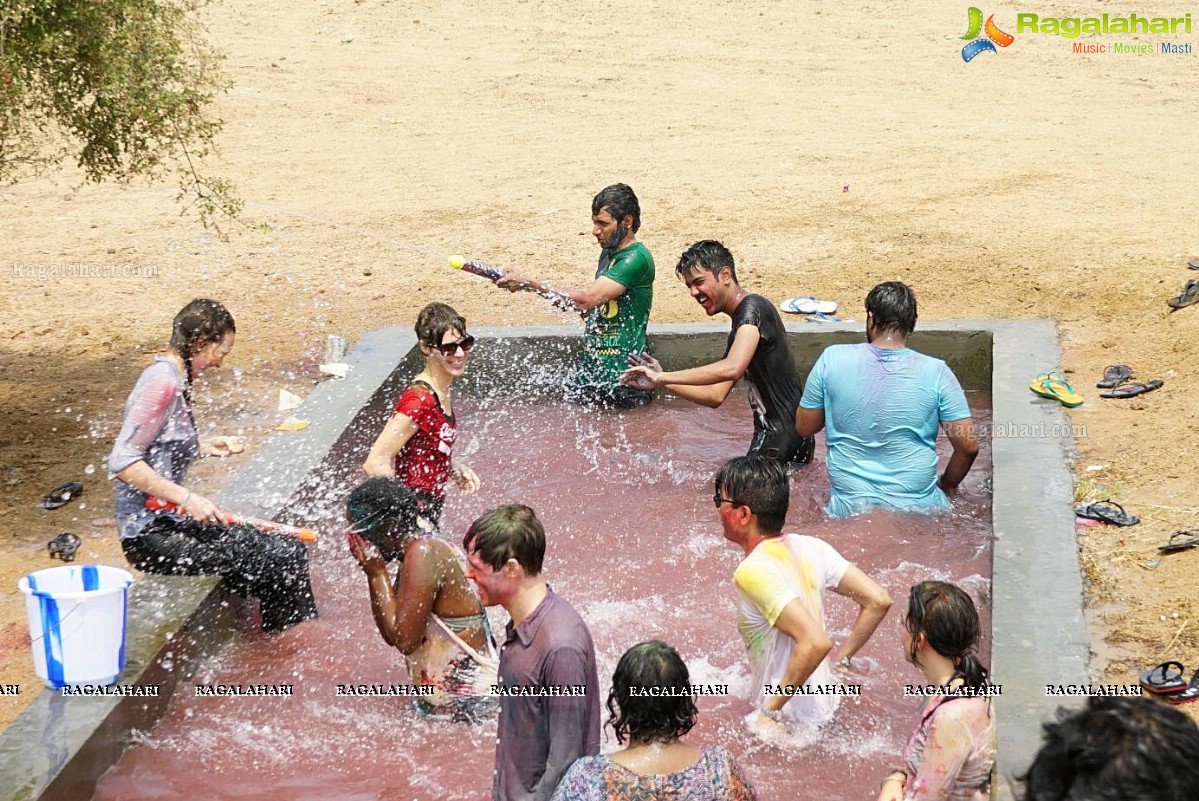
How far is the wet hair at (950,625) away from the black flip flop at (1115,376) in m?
4.55

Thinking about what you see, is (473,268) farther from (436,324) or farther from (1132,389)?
(1132,389)

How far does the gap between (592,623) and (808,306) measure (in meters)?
4.71

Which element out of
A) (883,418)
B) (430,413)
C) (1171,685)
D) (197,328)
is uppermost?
(197,328)

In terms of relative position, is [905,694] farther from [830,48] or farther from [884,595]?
[830,48]

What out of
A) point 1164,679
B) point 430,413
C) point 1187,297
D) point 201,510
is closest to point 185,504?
point 201,510

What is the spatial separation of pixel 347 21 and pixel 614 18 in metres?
4.48

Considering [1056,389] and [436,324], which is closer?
[436,324]

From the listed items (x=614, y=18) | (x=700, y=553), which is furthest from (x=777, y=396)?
(x=614, y=18)

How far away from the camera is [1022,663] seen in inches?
181

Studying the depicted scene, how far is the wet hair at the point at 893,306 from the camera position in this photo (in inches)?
243

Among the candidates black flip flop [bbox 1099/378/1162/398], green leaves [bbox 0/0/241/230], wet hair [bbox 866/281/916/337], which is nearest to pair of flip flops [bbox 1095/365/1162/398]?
black flip flop [bbox 1099/378/1162/398]

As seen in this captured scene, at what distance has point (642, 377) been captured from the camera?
7.37 meters

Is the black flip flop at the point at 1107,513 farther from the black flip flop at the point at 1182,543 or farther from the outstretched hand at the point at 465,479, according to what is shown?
the outstretched hand at the point at 465,479

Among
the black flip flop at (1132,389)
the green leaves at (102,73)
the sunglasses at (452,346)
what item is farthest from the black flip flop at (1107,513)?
the green leaves at (102,73)
